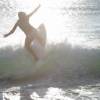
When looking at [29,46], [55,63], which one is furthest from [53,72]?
[29,46]

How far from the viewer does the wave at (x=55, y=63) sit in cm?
1438

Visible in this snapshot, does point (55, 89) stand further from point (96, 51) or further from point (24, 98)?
point (96, 51)

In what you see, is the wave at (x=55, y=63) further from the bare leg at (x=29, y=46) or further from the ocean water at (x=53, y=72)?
the bare leg at (x=29, y=46)

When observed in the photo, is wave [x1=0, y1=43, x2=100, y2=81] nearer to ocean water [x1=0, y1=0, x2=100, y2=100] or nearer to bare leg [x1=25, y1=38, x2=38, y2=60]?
ocean water [x1=0, y1=0, x2=100, y2=100]

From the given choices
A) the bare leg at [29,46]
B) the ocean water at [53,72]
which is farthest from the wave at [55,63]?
the bare leg at [29,46]

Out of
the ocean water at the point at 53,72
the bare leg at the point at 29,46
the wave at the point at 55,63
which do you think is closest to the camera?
the ocean water at the point at 53,72

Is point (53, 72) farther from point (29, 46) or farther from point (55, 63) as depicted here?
point (29, 46)

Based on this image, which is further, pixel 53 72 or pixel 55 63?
pixel 55 63

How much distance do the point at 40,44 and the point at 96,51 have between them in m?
2.76

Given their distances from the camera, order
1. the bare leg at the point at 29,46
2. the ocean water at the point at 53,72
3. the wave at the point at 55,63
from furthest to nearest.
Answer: the bare leg at the point at 29,46 → the wave at the point at 55,63 → the ocean water at the point at 53,72

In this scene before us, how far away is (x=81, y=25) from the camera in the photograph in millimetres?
27672

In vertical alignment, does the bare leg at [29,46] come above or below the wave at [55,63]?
above

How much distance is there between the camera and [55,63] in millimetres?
15312

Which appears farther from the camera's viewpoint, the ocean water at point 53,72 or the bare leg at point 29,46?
the bare leg at point 29,46
